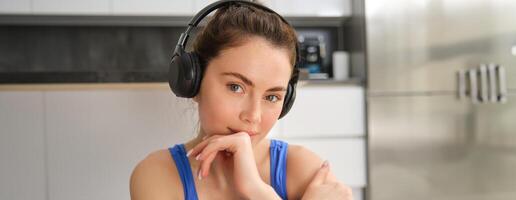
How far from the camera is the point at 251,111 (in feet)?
2.50

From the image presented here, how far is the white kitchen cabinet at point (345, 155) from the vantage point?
2.40 metres

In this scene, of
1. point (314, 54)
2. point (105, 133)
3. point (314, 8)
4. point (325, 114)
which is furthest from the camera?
point (314, 54)

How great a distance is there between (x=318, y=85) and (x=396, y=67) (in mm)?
Result: 434

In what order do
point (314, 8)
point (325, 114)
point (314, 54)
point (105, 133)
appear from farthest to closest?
point (314, 54)
point (314, 8)
point (325, 114)
point (105, 133)

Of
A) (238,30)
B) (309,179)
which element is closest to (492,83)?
(309,179)

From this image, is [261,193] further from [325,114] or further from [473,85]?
[473,85]

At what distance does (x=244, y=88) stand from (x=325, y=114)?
65.6 inches

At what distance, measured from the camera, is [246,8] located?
0.82 m

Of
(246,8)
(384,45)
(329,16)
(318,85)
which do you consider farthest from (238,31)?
(329,16)

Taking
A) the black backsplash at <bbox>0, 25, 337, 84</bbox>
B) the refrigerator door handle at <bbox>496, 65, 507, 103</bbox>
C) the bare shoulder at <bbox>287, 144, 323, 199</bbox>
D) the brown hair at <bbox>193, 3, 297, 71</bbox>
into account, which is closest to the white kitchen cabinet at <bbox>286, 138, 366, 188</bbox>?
the refrigerator door handle at <bbox>496, 65, 507, 103</bbox>

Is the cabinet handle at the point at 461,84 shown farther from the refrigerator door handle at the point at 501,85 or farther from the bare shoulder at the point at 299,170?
the bare shoulder at the point at 299,170

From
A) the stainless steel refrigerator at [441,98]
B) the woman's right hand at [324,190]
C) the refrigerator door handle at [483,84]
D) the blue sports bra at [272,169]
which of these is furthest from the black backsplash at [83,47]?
the woman's right hand at [324,190]

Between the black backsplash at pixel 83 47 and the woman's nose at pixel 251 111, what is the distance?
81.2 inches

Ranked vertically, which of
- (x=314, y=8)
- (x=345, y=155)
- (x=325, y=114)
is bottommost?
(x=345, y=155)
